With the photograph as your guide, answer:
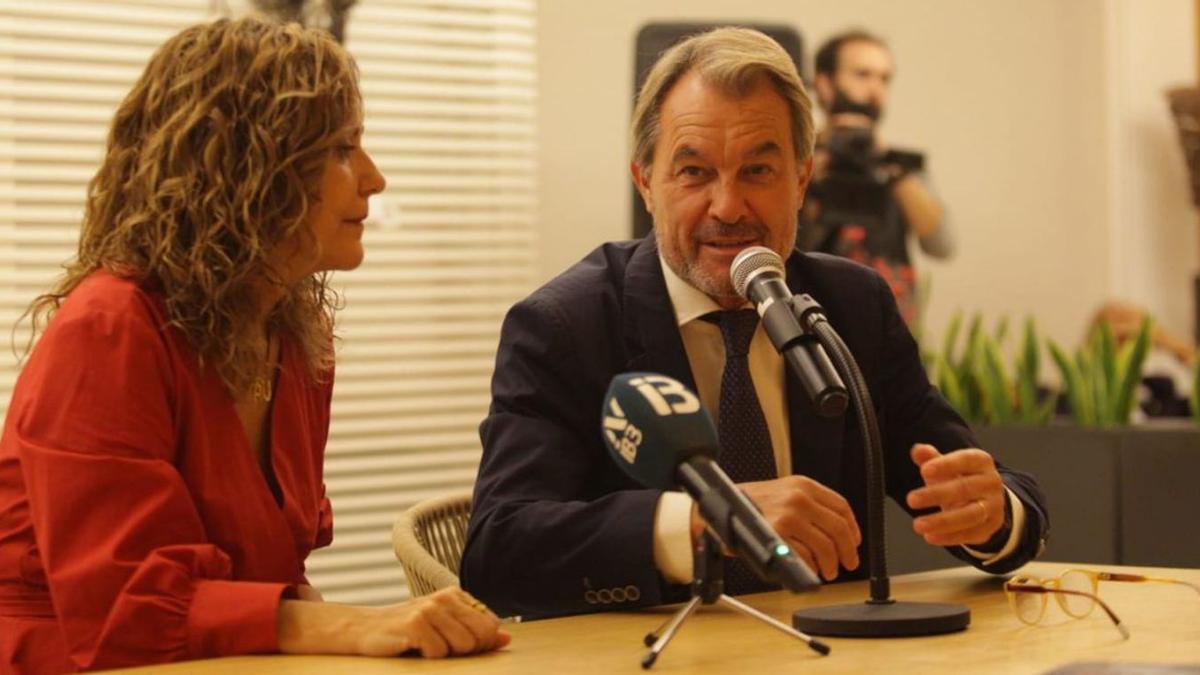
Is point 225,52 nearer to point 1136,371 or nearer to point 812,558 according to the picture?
point 812,558

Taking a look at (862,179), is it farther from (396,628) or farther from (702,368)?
(396,628)

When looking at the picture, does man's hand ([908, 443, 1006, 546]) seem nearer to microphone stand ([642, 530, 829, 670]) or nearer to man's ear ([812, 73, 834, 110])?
microphone stand ([642, 530, 829, 670])

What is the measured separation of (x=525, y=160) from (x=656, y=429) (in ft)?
11.6

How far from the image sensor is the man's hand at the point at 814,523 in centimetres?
181

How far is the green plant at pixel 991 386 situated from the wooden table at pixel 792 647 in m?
2.10

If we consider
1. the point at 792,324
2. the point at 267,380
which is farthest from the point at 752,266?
the point at 267,380

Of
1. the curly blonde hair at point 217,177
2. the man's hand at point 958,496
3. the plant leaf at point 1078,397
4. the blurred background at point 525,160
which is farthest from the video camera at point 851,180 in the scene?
the curly blonde hair at point 217,177

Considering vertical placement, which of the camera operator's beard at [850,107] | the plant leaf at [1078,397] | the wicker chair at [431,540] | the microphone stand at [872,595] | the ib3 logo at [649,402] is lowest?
the plant leaf at [1078,397]

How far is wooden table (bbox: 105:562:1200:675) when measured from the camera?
5.46 ft

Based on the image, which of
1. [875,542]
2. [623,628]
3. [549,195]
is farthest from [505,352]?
[549,195]

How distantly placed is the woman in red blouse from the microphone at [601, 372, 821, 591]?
0.30 meters

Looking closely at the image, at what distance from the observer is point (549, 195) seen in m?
5.32

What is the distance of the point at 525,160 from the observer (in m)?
4.99

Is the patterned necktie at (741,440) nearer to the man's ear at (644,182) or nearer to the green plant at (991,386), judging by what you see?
the man's ear at (644,182)
